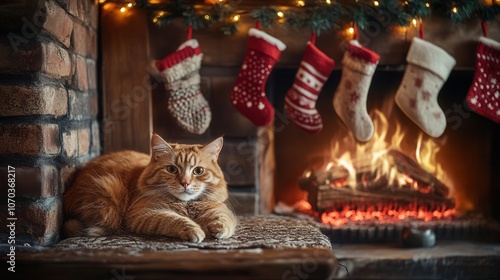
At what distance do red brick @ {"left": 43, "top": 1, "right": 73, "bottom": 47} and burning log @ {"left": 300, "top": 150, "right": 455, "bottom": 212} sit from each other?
1171 mm

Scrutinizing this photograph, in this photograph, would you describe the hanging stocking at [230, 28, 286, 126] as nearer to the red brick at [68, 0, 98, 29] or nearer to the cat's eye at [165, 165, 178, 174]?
the cat's eye at [165, 165, 178, 174]

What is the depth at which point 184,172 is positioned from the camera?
157 cm

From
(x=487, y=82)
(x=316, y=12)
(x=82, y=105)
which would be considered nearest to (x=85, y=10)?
(x=82, y=105)

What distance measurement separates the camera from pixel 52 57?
150cm

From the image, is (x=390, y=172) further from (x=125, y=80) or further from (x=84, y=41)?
(x=84, y=41)

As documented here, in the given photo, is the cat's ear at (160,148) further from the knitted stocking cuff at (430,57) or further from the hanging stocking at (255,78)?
the knitted stocking cuff at (430,57)

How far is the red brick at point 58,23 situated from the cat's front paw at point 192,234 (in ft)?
2.40

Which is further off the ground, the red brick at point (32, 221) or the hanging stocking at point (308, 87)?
the hanging stocking at point (308, 87)

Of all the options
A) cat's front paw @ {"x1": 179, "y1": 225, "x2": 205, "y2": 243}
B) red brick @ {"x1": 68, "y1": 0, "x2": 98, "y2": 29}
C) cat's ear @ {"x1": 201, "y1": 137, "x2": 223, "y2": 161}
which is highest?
red brick @ {"x1": 68, "y1": 0, "x2": 98, "y2": 29}

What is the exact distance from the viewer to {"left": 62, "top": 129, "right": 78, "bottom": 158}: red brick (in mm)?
1614

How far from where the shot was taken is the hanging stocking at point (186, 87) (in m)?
1.88

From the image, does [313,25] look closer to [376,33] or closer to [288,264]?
[376,33]

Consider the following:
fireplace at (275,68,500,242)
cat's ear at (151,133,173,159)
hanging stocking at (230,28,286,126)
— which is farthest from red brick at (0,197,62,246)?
fireplace at (275,68,500,242)

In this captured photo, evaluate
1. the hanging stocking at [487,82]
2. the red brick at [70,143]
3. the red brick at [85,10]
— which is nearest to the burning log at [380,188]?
the hanging stocking at [487,82]
